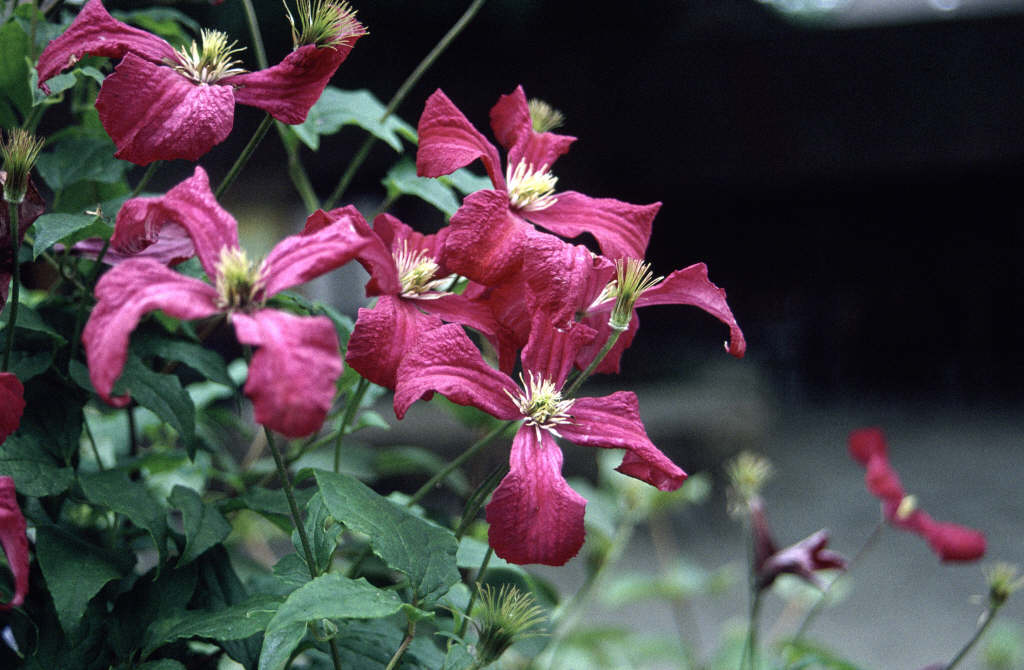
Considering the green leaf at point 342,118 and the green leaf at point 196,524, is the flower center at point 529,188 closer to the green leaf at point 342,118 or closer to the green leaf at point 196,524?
the green leaf at point 342,118

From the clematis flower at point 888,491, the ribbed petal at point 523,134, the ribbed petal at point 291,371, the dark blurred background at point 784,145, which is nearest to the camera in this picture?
the ribbed petal at point 291,371

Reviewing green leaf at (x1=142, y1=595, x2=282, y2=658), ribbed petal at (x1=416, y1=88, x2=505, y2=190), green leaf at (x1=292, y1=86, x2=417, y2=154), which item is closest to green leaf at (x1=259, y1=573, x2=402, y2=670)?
green leaf at (x1=142, y1=595, x2=282, y2=658)

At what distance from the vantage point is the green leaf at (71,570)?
0.45m

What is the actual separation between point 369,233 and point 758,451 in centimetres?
343

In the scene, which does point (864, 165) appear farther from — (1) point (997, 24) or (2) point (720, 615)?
(2) point (720, 615)

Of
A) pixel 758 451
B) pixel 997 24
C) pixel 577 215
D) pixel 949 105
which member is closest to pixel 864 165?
pixel 949 105

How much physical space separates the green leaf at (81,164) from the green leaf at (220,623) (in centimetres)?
29

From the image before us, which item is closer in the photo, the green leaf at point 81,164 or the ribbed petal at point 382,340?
the ribbed petal at point 382,340

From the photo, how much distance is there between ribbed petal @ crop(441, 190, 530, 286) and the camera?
45 centimetres

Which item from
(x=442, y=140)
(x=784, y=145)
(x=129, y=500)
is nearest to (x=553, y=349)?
(x=442, y=140)

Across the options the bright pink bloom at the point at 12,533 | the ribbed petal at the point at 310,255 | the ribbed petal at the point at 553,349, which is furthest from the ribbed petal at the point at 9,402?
the ribbed petal at the point at 553,349

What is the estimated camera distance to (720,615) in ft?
8.62

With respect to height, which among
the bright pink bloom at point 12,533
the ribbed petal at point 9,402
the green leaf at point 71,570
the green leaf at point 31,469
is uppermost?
the ribbed petal at point 9,402

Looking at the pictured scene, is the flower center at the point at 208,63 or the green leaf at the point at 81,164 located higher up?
the flower center at the point at 208,63
